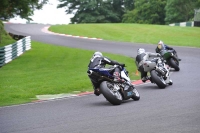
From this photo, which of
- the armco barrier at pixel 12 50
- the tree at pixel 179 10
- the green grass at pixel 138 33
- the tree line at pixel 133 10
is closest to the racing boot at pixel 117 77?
the armco barrier at pixel 12 50

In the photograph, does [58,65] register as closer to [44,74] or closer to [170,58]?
[44,74]

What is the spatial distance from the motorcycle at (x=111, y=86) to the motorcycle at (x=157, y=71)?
2518 millimetres

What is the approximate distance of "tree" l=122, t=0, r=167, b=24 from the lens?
9006cm

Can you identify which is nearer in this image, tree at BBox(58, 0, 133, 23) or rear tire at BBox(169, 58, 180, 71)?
rear tire at BBox(169, 58, 180, 71)

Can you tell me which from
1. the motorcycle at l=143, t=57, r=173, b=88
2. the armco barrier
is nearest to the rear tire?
the motorcycle at l=143, t=57, r=173, b=88

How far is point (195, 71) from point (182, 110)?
10.4 m

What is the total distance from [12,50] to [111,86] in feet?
53.7

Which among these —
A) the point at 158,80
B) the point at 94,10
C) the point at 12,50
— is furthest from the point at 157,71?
the point at 94,10

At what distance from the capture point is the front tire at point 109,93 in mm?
11984

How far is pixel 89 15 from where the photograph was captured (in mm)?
87312

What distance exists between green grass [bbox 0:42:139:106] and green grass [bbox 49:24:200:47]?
10.7m

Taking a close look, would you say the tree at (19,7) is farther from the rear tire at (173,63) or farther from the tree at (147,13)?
the tree at (147,13)

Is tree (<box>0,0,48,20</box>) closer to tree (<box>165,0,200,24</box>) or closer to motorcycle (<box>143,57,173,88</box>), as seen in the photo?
motorcycle (<box>143,57,173,88</box>)

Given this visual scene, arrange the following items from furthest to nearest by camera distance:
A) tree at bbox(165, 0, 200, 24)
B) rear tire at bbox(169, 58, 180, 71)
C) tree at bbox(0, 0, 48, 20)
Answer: tree at bbox(165, 0, 200, 24), tree at bbox(0, 0, 48, 20), rear tire at bbox(169, 58, 180, 71)
